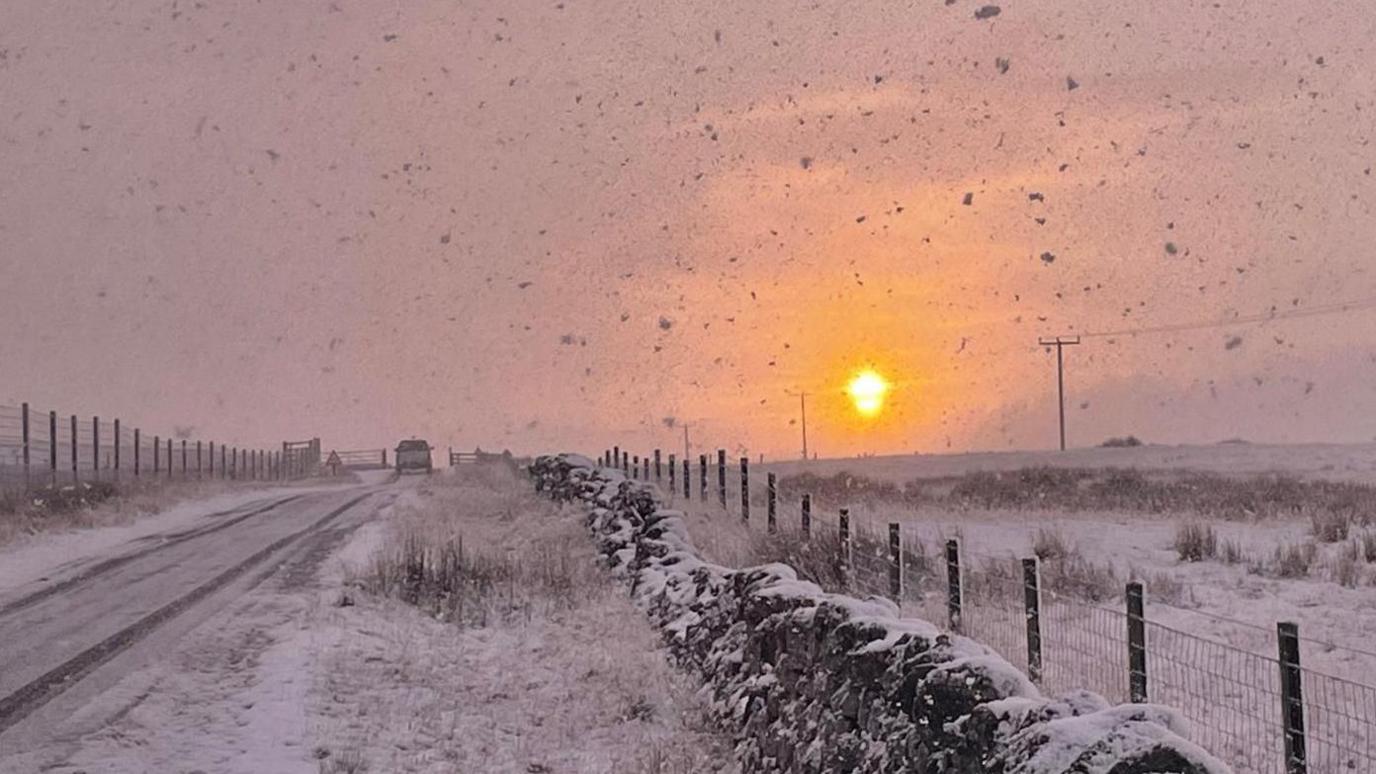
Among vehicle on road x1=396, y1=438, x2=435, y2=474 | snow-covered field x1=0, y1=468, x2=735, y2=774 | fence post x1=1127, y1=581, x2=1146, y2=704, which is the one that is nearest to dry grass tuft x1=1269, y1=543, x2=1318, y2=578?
snow-covered field x1=0, y1=468, x2=735, y2=774

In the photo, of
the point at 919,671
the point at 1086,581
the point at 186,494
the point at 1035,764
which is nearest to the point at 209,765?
the point at 919,671

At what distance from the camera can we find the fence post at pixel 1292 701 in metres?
6.39

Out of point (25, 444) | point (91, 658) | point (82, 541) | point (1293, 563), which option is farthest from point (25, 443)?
point (1293, 563)

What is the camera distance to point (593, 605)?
14.4 m

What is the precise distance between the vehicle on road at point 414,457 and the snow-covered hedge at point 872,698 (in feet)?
182

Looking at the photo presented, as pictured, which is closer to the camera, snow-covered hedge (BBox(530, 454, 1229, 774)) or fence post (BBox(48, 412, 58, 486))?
snow-covered hedge (BBox(530, 454, 1229, 774))

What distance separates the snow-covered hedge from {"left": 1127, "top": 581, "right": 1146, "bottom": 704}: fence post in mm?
1416

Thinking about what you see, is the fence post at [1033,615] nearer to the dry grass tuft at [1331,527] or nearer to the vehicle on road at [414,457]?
the dry grass tuft at [1331,527]

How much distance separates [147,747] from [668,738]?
3457mm

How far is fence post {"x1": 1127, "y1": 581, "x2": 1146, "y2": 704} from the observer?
7.62 m

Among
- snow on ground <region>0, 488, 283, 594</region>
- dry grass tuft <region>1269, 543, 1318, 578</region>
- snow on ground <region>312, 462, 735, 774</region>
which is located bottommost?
snow on ground <region>312, 462, 735, 774</region>

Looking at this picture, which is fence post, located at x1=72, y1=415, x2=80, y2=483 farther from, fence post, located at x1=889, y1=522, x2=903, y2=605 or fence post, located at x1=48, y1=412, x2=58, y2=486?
fence post, located at x1=889, y1=522, x2=903, y2=605

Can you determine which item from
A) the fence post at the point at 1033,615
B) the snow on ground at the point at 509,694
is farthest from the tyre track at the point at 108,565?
the fence post at the point at 1033,615

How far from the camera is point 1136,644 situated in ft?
25.4
